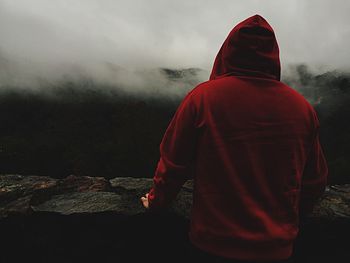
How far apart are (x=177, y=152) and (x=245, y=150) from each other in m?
0.29

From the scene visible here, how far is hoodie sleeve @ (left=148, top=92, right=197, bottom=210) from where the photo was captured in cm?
137

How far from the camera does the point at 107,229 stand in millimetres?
1788

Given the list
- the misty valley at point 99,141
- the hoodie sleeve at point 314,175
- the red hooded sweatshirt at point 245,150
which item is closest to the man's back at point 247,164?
the red hooded sweatshirt at point 245,150

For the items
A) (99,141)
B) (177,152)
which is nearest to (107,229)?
(177,152)

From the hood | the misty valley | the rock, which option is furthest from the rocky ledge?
the misty valley

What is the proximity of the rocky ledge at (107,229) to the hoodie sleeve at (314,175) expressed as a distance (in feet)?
1.12

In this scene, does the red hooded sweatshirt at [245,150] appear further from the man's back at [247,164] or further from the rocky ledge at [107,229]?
the rocky ledge at [107,229]

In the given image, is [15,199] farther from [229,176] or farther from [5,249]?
[229,176]

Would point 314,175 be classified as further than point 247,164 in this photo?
Yes

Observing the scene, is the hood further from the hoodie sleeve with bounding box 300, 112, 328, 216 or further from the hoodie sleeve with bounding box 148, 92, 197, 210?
the hoodie sleeve with bounding box 300, 112, 328, 216

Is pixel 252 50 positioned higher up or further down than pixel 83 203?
higher up

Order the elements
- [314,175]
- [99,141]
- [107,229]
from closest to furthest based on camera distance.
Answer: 1. [314,175]
2. [107,229]
3. [99,141]

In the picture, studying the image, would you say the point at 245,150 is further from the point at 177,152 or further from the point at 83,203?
the point at 83,203

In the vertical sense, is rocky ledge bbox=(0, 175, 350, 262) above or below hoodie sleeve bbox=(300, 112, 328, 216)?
below
